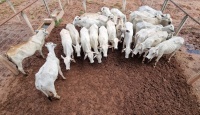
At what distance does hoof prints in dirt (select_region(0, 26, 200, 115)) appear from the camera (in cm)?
458

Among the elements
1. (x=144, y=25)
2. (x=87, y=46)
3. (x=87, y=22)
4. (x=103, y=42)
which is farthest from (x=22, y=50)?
(x=144, y=25)

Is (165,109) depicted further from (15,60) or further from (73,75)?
(15,60)

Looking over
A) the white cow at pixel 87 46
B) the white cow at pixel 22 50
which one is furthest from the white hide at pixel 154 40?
the white cow at pixel 22 50

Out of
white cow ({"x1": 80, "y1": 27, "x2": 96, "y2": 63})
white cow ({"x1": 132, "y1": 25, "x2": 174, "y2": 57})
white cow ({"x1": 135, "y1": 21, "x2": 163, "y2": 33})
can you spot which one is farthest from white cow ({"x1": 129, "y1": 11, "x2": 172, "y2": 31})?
white cow ({"x1": 80, "y1": 27, "x2": 96, "y2": 63})

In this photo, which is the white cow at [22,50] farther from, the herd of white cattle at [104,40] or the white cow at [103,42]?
the white cow at [103,42]

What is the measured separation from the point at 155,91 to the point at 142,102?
0.67m

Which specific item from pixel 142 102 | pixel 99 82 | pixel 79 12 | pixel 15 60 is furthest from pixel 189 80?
pixel 79 12

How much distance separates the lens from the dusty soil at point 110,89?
181 inches

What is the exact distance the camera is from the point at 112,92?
4973 mm

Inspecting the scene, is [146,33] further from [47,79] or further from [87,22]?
[47,79]

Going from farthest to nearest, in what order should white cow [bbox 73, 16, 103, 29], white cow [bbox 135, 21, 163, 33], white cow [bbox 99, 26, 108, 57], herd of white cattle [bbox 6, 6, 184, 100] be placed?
white cow [bbox 73, 16, 103, 29]
white cow [bbox 135, 21, 163, 33]
white cow [bbox 99, 26, 108, 57]
herd of white cattle [bbox 6, 6, 184, 100]

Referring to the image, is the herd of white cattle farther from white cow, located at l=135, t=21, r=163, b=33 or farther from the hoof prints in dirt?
the hoof prints in dirt

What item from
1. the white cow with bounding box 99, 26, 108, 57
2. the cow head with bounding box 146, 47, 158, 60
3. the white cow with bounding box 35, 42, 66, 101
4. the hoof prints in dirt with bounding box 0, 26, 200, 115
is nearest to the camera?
the white cow with bounding box 35, 42, 66, 101

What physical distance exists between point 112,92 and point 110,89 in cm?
13
